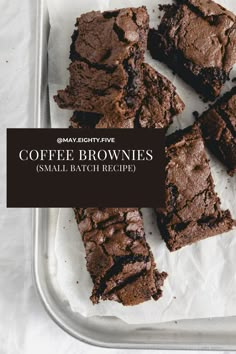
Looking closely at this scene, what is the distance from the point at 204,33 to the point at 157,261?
1.14 meters

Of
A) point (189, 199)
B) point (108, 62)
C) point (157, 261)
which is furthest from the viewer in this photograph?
point (157, 261)

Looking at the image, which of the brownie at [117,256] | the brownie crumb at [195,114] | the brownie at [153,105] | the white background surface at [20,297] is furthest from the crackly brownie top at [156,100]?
the white background surface at [20,297]

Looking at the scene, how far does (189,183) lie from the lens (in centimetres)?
260

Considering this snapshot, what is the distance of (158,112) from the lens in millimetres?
2629

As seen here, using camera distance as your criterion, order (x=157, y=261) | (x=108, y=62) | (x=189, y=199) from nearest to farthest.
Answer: (x=108, y=62), (x=189, y=199), (x=157, y=261)

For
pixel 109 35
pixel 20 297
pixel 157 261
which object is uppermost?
pixel 109 35

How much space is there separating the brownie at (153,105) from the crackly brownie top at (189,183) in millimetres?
147

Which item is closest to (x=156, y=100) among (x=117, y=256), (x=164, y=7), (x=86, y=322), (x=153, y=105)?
(x=153, y=105)

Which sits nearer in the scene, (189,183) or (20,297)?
(189,183)

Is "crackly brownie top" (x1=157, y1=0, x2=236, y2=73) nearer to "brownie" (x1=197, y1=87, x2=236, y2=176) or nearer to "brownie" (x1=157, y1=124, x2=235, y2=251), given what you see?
"brownie" (x1=197, y1=87, x2=236, y2=176)

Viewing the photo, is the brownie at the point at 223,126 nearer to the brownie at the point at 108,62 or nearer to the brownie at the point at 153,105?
the brownie at the point at 153,105

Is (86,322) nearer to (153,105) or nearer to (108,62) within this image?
(153,105)

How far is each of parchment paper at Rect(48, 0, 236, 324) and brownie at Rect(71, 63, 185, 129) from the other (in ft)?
0.47

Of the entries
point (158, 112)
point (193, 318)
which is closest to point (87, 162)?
point (158, 112)
